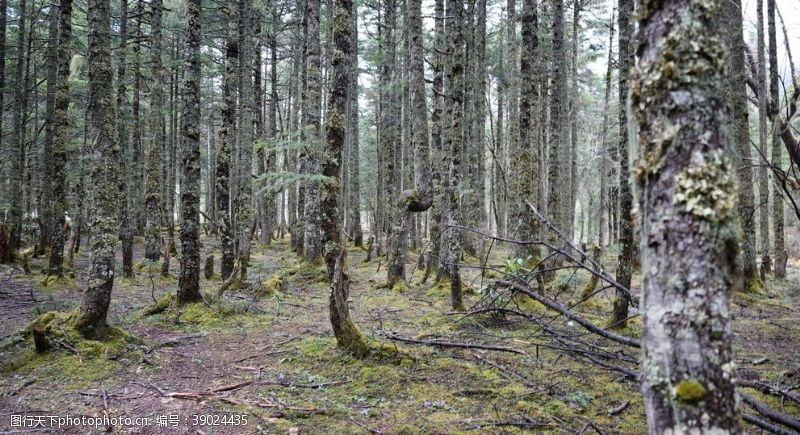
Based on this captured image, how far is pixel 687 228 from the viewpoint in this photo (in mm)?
1696

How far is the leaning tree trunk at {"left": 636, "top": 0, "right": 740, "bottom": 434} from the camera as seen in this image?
1.64 meters

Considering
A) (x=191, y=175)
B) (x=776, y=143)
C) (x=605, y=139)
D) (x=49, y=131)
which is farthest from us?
(x=605, y=139)

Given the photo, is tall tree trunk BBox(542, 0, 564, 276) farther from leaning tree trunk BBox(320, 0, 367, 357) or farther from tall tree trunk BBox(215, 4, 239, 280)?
tall tree trunk BBox(215, 4, 239, 280)

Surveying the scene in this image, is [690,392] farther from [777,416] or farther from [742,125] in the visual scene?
[742,125]

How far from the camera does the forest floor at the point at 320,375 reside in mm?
4406

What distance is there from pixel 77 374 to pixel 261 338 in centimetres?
257

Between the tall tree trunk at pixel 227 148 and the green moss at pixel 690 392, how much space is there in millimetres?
10667

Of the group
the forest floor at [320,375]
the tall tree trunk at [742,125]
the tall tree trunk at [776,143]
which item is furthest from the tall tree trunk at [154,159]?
the tall tree trunk at [776,143]

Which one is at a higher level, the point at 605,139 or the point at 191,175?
the point at 605,139

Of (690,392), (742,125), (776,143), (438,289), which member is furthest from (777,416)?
(776,143)

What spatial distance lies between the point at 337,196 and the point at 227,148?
Result: 595 cm

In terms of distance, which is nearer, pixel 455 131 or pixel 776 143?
pixel 455 131

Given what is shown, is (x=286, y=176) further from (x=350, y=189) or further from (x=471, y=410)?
(x=350, y=189)

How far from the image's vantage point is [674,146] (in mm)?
1743
